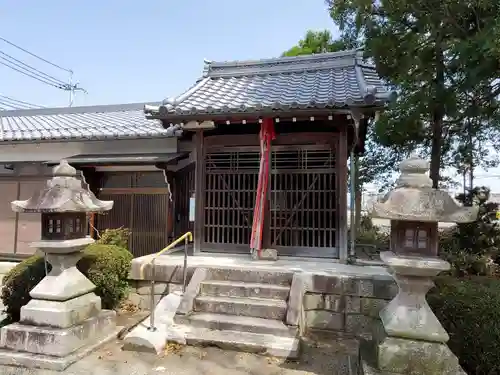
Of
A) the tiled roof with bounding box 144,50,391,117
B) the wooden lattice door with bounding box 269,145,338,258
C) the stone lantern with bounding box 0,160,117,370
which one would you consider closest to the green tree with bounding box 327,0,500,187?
the tiled roof with bounding box 144,50,391,117

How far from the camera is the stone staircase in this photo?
509 centimetres

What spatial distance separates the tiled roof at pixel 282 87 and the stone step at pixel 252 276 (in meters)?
3.12

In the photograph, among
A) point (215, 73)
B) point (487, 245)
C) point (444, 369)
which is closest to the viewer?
point (444, 369)

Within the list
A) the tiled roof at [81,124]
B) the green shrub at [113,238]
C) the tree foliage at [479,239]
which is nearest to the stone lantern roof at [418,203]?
the tree foliage at [479,239]

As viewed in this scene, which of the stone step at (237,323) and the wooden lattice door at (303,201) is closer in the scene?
the stone step at (237,323)

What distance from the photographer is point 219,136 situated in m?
8.20

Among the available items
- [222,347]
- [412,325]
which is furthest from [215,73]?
[412,325]

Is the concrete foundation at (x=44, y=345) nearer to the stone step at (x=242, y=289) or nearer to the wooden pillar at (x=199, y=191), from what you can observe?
the stone step at (x=242, y=289)

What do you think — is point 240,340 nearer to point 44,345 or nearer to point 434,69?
point 44,345

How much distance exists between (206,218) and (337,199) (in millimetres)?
3016

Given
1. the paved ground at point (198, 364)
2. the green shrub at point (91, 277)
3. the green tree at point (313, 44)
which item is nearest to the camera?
the paved ground at point (198, 364)

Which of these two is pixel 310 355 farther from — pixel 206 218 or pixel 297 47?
pixel 297 47

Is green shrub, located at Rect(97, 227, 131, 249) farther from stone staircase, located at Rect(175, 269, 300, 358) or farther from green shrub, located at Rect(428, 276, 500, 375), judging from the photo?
green shrub, located at Rect(428, 276, 500, 375)

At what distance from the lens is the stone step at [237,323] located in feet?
17.1
